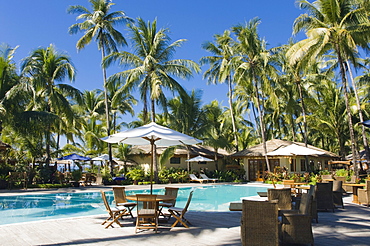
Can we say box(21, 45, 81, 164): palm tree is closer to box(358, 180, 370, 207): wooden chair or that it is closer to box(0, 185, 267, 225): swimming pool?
box(0, 185, 267, 225): swimming pool

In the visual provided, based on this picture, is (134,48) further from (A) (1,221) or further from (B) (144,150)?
(A) (1,221)

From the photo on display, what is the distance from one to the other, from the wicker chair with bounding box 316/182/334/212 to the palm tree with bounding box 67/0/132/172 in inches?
671

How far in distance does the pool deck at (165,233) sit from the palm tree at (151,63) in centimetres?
1422

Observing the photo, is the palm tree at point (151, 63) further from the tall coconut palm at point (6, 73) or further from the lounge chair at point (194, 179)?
the lounge chair at point (194, 179)

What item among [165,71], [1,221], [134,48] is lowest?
[1,221]

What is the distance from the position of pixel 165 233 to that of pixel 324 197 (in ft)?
15.1

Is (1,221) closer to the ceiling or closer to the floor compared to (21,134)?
closer to the floor

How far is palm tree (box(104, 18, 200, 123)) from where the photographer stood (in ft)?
68.8

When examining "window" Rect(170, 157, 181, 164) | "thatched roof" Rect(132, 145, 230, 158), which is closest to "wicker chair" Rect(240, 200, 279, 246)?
"thatched roof" Rect(132, 145, 230, 158)

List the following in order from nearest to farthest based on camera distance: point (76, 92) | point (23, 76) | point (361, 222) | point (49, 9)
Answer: point (361, 222), point (49, 9), point (23, 76), point (76, 92)

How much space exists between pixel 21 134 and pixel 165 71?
9.62 meters

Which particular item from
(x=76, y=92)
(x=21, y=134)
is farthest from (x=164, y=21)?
(x=21, y=134)

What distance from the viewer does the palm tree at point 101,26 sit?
22.5m

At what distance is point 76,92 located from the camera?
67.7 ft
